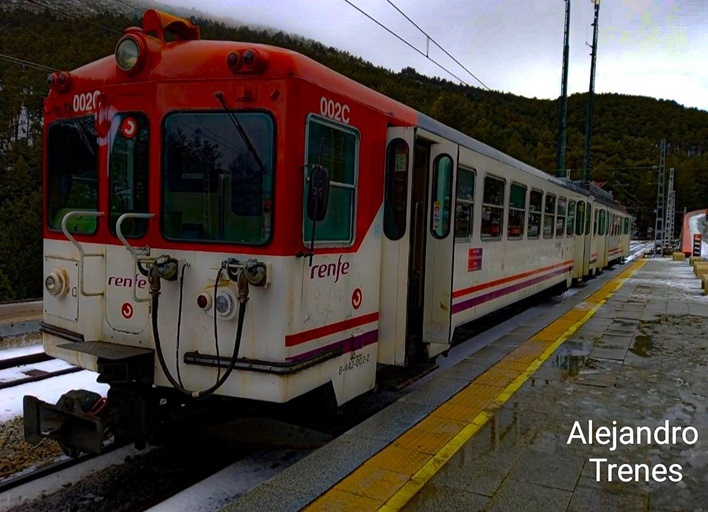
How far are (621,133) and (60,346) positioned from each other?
94.3m

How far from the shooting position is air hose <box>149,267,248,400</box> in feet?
13.1

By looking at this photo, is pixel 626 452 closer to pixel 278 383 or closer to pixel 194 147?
pixel 278 383

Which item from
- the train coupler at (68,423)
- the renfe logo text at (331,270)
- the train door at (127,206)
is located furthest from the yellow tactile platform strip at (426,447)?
the train door at (127,206)

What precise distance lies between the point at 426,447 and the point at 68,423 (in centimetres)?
259

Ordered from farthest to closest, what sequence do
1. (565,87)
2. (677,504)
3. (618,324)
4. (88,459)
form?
(565,87)
(618,324)
(88,459)
(677,504)

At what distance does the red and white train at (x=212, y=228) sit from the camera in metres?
4.11

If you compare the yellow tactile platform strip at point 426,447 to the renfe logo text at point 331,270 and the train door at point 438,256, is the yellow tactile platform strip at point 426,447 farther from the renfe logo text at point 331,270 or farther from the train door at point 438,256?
the renfe logo text at point 331,270

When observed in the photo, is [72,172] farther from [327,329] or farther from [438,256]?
[438,256]

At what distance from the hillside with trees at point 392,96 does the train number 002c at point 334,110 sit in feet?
28.4

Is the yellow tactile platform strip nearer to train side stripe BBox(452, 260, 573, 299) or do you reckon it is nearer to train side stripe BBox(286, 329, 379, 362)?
train side stripe BBox(286, 329, 379, 362)

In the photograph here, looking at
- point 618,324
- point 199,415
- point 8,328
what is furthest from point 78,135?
point 618,324

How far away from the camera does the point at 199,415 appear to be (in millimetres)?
4648

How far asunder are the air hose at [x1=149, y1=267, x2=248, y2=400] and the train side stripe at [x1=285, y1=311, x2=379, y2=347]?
346 millimetres

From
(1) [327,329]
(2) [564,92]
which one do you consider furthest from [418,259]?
(2) [564,92]
